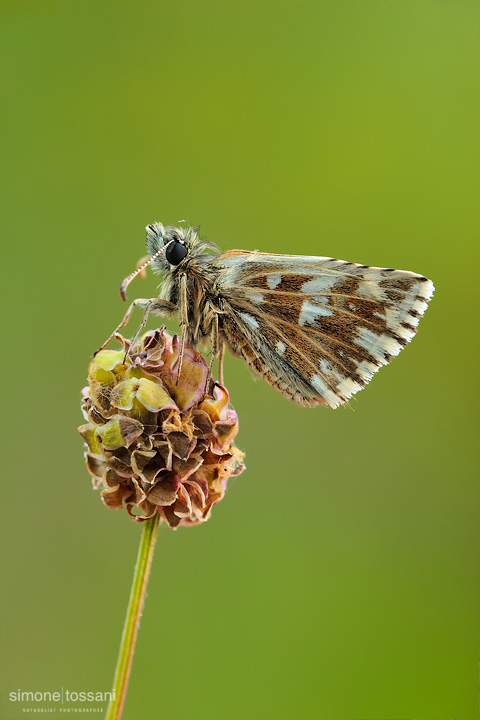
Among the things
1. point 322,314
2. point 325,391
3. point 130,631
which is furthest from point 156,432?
point 322,314

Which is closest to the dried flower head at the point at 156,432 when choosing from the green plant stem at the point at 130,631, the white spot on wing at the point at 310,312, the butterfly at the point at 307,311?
the green plant stem at the point at 130,631

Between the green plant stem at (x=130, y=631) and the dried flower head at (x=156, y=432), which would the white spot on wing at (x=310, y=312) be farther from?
the green plant stem at (x=130, y=631)

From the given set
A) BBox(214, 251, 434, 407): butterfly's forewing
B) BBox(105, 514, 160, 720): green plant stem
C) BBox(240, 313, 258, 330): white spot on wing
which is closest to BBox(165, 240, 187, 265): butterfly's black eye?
BBox(214, 251, 434, 407): butterfly's forewing

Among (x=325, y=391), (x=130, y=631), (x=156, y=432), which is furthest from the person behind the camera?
(x=325, y=391)

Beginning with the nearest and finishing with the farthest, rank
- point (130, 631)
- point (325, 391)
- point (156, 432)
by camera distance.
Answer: point (130, 631) < point (156, 432) < point (325, 391)

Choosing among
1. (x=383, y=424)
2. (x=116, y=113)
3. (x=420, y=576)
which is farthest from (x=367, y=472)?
(x=116, y=113)

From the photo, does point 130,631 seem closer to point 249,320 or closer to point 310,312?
point 249,320
